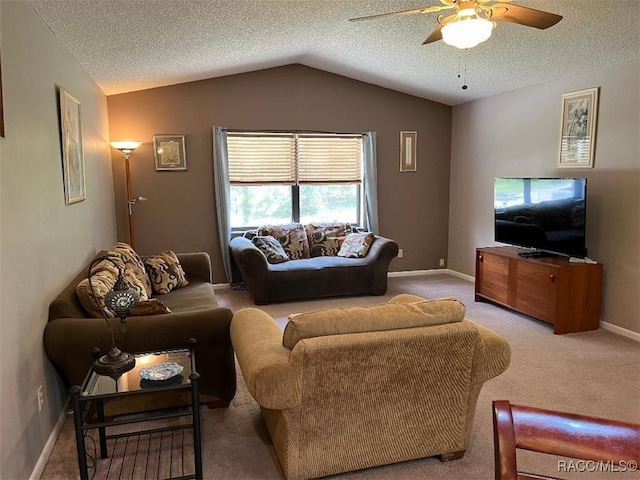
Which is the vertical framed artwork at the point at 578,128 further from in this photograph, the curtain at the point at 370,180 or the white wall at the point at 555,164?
the curtain at the point at 370,180

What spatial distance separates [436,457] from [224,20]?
3.30 metres

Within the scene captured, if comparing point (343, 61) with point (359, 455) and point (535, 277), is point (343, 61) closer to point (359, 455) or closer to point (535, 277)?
point (535, 277)

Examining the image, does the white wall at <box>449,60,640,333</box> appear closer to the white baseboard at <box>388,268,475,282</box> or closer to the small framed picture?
the white baseboard at <box>388,268,475,282</box>

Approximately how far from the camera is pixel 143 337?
252 centimetres

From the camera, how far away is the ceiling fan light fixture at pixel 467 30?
242cm

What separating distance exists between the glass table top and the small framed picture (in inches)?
143

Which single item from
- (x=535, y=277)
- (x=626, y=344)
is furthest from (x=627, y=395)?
(x=535, y=277)

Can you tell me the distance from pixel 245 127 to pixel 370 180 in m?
1.76

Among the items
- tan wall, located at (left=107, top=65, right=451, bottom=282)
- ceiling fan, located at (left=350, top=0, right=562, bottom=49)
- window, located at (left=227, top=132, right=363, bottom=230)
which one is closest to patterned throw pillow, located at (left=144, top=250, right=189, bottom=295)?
tan wall, located at (left=107, top=65, right=451, bottom=282)

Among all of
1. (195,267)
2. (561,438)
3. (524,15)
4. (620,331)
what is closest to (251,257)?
(195,267)

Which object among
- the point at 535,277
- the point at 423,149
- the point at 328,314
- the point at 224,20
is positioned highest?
the point at 224,20

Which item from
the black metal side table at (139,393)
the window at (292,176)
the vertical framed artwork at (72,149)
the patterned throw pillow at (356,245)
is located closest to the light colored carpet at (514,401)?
the black metal side table at (139,393)

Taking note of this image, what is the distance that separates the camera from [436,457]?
7.73 feet

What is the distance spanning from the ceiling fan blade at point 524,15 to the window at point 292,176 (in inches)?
143
